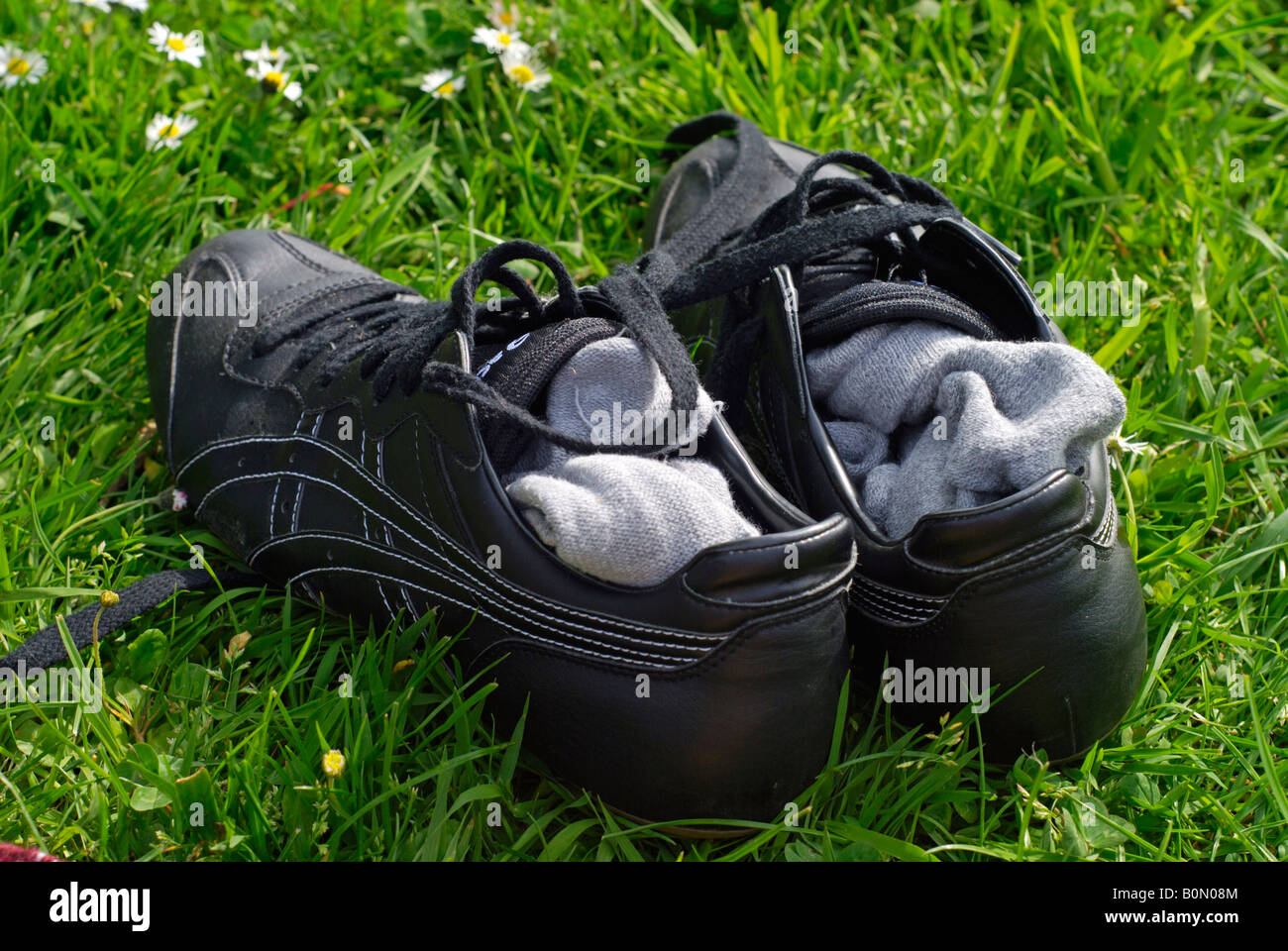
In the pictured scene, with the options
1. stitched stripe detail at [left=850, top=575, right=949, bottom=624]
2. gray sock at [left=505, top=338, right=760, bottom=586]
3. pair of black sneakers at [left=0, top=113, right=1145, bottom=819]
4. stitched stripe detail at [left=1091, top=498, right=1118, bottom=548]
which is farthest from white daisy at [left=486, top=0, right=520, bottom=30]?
stitched stripe detail at [left=1091, top=498, right=1118, bottom=548]

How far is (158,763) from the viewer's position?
186 cm

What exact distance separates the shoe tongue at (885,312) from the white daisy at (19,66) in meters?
2.23

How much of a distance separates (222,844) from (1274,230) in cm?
307

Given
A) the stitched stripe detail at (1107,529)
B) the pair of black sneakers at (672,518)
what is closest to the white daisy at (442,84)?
the pair of black sneakers at (672,518)

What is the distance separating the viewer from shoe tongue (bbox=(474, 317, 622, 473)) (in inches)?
75.5

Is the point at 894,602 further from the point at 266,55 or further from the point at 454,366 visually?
the point at 266,55

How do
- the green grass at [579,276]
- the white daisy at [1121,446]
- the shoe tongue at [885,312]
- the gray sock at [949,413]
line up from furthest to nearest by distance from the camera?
the white daisy at [1121,446] → the shoe tongue at [885,312] → the green grass at [579,276] → the gray sock at [949,413]

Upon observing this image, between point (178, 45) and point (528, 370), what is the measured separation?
206cm

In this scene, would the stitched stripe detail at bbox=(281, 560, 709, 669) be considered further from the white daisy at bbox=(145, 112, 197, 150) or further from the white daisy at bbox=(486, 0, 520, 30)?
the white daisy at bbox=(486, 0, 520, 30)

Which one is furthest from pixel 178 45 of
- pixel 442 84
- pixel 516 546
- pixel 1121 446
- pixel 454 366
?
pixel 1121 446

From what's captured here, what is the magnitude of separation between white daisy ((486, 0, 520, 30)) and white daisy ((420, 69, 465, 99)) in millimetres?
212

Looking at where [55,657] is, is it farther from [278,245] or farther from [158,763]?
[278,245]

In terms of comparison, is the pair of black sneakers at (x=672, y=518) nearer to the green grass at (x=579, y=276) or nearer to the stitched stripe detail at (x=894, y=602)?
the stitched stripe detail at (x=894, y=602)

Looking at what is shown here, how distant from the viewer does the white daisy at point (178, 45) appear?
10.6 ft
